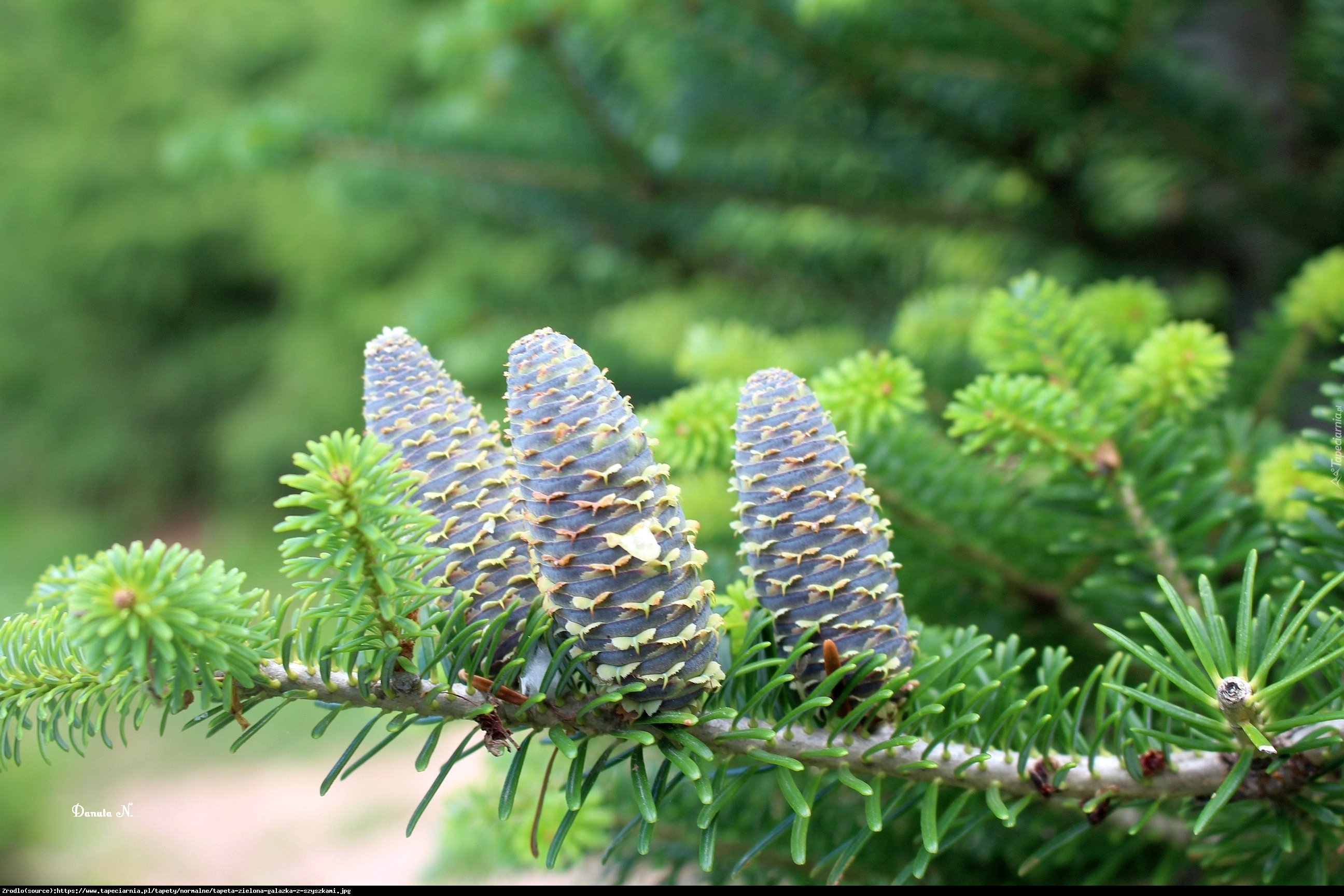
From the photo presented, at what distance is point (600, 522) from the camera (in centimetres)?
41

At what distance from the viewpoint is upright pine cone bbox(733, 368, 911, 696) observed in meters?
0.46

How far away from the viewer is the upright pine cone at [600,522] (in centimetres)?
41

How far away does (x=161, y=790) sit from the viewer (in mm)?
4223

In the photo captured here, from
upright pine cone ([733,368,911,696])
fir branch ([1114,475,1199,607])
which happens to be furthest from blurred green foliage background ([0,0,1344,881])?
upright pine cone ([733,368,911,696])

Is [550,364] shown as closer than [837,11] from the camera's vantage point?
Yes

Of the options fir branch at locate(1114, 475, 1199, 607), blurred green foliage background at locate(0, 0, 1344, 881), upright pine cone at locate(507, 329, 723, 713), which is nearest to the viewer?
upright pine cone at locate(507, 329, 723, 713)

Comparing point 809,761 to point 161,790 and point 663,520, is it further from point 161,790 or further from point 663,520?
point 161,790

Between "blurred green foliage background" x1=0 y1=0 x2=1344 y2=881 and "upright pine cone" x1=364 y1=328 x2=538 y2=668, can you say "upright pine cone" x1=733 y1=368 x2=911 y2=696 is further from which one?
"blurred green foliage background" x1=0 y1=0 x2=1344 y2=881

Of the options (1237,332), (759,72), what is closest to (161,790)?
(759,72)

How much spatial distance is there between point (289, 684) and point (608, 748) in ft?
0.49

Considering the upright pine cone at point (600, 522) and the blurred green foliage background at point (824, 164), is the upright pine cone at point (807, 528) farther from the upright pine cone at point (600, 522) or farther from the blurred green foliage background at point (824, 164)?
the blurred green foliage background at point (824, 164)

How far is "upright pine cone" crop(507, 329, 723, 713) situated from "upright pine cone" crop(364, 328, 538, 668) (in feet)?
0.09

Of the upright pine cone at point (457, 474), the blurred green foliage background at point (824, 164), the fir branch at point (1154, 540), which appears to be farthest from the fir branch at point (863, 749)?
the blurred green foliage background at point (824, 164)

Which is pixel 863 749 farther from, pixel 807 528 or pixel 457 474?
pixel 457 474
